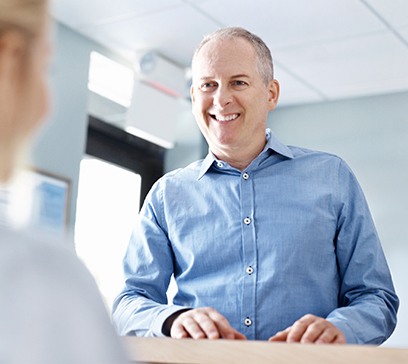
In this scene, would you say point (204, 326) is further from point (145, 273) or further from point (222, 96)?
point (222, 96)

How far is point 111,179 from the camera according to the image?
454 centimetres

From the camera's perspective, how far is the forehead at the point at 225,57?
182 centimetres

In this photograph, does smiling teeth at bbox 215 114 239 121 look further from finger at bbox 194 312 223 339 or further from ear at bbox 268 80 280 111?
finger at bbox 194 312 223 339

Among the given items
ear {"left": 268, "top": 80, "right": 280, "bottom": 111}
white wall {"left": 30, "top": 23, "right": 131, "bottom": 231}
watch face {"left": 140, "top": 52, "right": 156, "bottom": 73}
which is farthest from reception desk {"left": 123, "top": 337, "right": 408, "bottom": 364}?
watch face {"left": 140, "top": 52, "right": 156, "bottom": 73}

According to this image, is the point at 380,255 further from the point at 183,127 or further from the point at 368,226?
the point at 183,127

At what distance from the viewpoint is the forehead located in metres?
1.82

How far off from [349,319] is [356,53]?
2.70m

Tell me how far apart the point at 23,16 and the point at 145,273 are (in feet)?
3.90

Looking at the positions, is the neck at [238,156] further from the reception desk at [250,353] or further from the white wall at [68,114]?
the white wall at [68,114]

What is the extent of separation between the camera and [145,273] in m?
1.67

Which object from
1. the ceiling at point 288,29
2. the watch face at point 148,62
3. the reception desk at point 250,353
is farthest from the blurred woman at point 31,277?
the watch face at point 148,62

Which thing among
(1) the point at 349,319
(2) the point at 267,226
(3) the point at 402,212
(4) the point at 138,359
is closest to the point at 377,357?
(4) the point at 138,359

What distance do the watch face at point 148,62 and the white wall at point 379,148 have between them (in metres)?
1.17

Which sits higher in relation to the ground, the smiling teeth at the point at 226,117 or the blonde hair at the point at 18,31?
the smiling teeth at the point at 226,117
